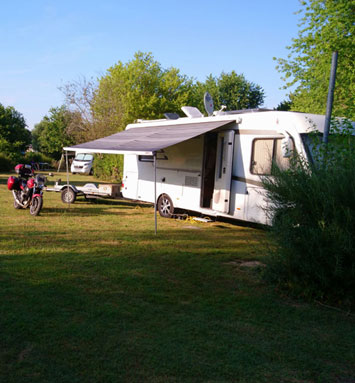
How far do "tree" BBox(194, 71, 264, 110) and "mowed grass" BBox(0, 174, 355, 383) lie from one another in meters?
36.9

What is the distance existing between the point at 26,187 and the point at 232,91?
34.6 meters

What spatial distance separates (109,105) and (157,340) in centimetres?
2791

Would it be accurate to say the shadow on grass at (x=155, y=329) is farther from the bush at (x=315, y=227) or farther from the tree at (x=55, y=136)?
the tree at (x=55, y=136)

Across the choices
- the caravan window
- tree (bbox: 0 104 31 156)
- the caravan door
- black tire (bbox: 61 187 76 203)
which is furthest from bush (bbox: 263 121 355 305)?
tree (bbox: 0 104 31 156)

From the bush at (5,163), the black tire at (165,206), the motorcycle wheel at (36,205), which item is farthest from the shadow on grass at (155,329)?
the bush at (5,163)

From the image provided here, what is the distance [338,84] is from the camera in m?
14.5

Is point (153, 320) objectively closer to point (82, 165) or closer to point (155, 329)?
point (155, 329)

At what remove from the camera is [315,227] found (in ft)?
16.3

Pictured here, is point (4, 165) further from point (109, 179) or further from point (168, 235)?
point (168, 235)

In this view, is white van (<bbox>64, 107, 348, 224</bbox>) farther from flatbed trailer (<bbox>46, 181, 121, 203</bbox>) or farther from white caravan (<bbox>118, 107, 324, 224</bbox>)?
flatbed trailer (<bbox>46, 181, 121, 203</bbox>)

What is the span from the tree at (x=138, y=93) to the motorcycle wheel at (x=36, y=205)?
18302 millimetres

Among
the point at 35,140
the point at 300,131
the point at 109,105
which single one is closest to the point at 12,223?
the point at 300,131

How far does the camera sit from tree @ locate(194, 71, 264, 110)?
4297 cm

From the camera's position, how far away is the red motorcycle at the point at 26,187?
35.5ft
